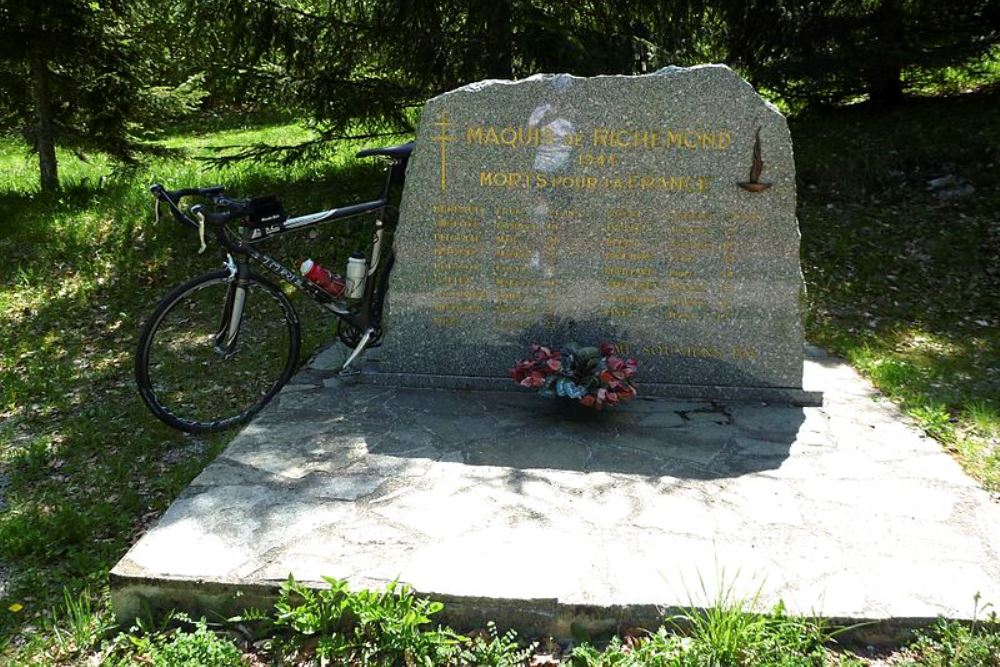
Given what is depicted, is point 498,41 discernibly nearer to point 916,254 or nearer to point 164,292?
point 164,292

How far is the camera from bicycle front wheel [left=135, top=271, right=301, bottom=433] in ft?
14.6

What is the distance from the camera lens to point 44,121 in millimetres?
8375

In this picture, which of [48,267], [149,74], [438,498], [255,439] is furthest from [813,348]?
[149,74]

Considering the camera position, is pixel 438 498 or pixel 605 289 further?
pixel 605 289

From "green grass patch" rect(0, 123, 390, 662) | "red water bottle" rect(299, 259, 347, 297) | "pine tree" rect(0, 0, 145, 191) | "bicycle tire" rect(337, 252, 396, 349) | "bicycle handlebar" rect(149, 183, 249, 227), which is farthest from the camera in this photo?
"pine tree" rect(0, 0, 145, 191)

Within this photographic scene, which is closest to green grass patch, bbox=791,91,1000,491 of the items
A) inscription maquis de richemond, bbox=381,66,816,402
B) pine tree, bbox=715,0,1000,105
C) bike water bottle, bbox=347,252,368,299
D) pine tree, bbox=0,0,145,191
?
pine tree, bbox=715,0,1000,105

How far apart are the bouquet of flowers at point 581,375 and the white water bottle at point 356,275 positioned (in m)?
1.01

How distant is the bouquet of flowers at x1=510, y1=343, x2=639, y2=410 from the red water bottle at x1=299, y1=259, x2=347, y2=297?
1064mm

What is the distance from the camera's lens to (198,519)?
335 centimetres

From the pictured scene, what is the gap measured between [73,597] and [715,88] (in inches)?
143

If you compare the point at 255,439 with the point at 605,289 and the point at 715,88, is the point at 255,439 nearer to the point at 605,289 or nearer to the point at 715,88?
the point at 605,289

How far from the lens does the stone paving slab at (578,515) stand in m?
2.98

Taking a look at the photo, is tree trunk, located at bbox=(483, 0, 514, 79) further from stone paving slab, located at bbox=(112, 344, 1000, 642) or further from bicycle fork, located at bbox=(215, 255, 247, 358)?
stone paving slab, located at bbox=(112, 344, 1000, 642)

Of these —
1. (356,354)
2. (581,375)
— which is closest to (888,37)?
(581,375)
